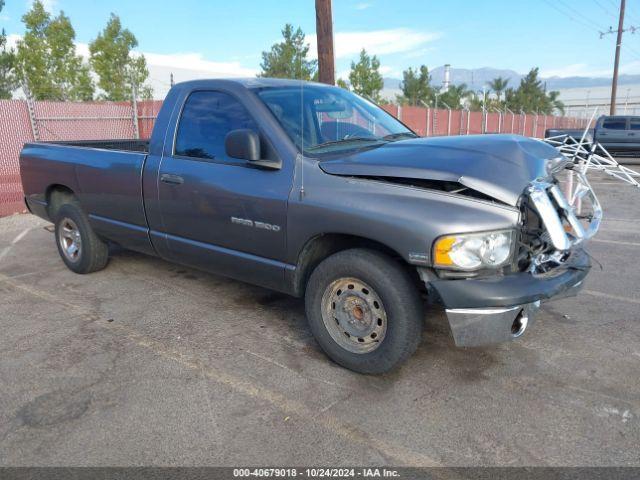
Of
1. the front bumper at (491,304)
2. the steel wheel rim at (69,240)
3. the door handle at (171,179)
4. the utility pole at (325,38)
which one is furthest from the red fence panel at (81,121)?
the front bumper at (491,304)

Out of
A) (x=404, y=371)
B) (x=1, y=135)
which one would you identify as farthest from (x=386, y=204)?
(x=1, y=135)

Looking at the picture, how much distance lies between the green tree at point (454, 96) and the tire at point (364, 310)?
→ 42772 mm

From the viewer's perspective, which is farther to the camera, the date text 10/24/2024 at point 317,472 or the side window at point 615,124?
the side window at point 615,124

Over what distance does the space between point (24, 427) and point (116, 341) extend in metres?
1.14

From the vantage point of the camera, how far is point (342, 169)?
3.37 m

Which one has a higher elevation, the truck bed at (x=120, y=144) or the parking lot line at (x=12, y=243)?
the truck bed at (x=120, y=144)

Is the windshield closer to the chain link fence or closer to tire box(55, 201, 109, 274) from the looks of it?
tire box(55, 201, 109, 274)

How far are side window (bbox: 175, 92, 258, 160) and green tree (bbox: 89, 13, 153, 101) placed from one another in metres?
25.5

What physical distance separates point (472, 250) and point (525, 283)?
1.26 ft

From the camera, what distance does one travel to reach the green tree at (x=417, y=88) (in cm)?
4272

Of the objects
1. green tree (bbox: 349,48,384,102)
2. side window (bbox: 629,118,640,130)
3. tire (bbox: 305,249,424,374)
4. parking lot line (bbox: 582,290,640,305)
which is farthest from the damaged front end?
green tree (bbox: 349,48,384,102)

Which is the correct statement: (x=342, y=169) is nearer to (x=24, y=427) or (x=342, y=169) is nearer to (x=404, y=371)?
(x=404, y=371)

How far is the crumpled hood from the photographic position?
9.97ft

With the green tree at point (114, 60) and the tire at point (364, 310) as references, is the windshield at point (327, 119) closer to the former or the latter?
the tire at point (364, 310)
